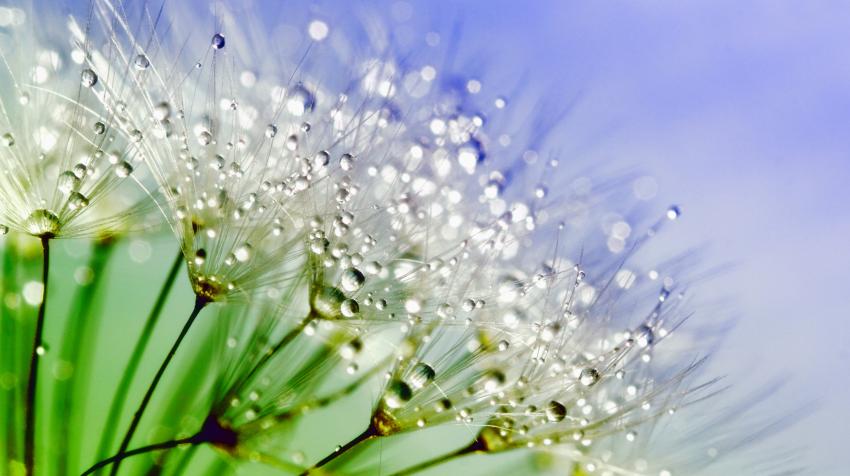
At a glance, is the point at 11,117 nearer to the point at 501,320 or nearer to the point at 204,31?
the point at 204,31

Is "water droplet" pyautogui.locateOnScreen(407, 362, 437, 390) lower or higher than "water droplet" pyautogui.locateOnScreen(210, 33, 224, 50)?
lower

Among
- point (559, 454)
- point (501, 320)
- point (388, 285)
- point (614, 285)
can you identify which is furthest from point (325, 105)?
point (559, 454)

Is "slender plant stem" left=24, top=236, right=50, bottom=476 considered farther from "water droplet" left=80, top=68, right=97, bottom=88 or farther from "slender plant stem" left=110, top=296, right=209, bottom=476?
"water droplet" left=80, top=68, right=97, bottom=88

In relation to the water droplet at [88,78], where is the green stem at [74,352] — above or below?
below

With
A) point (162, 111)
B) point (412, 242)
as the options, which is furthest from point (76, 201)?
point (412, 242)

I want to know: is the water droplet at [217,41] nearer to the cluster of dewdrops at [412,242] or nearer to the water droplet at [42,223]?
the cluster of dewdrops at [412,242]

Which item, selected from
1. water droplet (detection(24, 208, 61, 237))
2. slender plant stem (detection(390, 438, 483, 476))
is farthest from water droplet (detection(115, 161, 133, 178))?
slender plant stem (detection(390, 438, 483, 476))

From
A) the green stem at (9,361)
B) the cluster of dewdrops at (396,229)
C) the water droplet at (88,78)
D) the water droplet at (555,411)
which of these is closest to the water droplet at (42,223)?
the cluster of dewdrops at (396,229)
